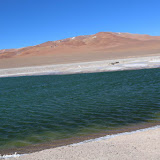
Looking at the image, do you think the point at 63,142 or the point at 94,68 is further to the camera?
the point at 94,68

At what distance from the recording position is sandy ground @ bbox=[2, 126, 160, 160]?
470 cm

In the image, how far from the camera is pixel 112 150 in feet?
16.4

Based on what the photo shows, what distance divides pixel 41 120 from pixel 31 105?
290 centimetres

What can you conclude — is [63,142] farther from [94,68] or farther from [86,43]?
[86,43]

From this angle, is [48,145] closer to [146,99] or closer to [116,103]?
[116,103]

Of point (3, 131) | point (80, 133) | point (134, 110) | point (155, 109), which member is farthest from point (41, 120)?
point (155, 109)

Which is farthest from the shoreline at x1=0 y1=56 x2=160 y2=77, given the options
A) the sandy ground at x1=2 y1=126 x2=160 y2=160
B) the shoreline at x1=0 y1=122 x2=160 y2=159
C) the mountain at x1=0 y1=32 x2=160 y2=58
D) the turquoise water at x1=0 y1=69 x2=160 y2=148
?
the mountain at x1=0 y1=32 x2=160 y2=58

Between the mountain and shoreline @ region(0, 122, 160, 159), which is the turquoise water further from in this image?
the mountain

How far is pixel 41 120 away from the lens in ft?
28.6

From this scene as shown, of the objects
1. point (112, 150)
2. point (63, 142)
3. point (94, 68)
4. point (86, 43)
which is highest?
point (86, 43)

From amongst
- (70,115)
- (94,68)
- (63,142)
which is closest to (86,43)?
(94,68)

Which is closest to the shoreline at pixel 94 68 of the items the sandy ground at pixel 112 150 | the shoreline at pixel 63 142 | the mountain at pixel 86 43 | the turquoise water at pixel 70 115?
the turquoise water at pixel 70 115

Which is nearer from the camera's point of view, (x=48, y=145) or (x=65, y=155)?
(x=65, y=155)

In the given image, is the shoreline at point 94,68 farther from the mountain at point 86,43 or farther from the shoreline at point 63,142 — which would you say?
the mountain at point 86,43
